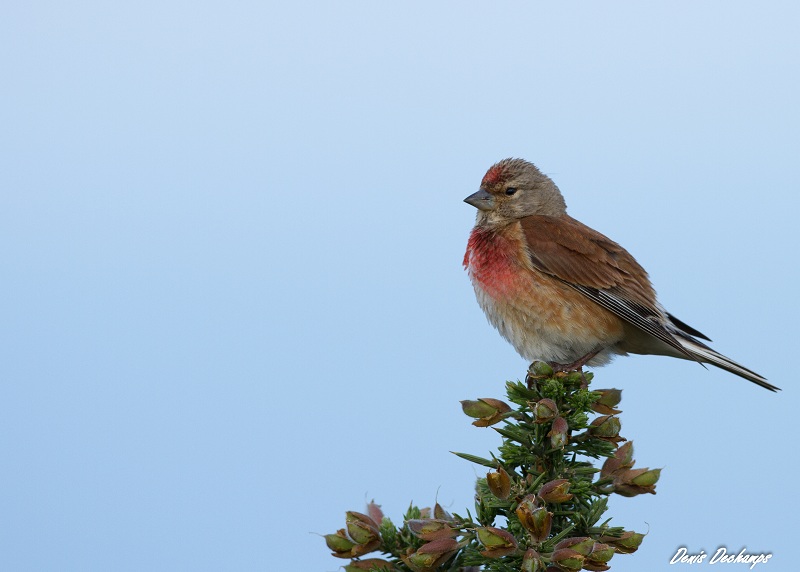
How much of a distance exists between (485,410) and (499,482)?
1.09 feet

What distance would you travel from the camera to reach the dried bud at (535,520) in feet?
6.63

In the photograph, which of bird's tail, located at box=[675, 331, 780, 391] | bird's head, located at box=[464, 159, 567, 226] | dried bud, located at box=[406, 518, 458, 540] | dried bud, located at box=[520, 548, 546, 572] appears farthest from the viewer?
bird's head, located at box=[464, 159, 567, 226]

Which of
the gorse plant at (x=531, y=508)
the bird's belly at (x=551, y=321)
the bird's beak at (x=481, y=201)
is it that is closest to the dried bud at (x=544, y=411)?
the gorse plant at (x=531, y=508)

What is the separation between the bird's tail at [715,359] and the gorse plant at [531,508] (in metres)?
1.64

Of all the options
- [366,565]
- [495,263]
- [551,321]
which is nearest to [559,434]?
[366,565]

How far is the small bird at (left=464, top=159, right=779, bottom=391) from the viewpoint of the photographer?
408 centimetres

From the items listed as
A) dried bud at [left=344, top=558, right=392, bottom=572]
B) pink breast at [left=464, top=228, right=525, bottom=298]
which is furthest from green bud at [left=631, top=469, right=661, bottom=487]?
pink breast at [left=464, top=228, right=525, bottom=298]

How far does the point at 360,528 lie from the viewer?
2.22m

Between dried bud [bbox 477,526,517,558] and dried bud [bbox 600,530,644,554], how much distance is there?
1.01 ft

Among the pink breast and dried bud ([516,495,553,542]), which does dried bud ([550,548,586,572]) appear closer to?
dried bud ([516,495,553,542])

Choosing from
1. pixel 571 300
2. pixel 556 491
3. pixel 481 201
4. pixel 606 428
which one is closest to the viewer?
pixel 556 491

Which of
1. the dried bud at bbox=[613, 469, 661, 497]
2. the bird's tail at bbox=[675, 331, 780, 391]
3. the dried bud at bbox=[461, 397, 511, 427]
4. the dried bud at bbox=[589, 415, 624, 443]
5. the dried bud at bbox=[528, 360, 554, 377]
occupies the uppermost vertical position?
the bird's tail at bbox=[675, 331, 780, 391]

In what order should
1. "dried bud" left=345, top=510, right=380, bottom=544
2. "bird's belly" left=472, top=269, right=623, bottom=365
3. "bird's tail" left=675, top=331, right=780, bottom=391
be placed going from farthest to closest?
"bird's belly" left=472, top=269, right=623, bottom=365 → "bird's tail" left=675, top=331, right=780, bottom=391 → "dried bud" left=345, top=510, right=380, bottom=544

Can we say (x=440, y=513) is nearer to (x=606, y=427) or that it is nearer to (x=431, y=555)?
(x=431, y=555)
